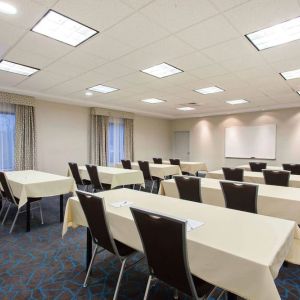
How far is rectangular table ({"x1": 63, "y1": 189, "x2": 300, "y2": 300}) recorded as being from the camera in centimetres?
114

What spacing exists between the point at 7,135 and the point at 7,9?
445cm

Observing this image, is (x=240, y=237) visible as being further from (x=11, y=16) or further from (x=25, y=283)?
(x=11, y=16)

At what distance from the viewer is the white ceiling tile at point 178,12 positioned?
2199mm

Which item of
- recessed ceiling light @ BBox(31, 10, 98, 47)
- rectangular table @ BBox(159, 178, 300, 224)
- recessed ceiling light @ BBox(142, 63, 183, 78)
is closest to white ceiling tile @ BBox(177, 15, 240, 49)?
recessed ceiling light @ BBox(142, 63, 183, 78)

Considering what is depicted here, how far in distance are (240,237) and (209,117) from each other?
8835 mm

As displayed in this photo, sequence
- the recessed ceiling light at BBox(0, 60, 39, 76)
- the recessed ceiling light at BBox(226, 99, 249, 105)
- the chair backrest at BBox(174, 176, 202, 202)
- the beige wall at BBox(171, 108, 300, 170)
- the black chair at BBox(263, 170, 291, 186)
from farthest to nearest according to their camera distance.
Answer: the beige wall at BBox(171, 108, 300, 170), the recessed ceiling light at BBox(226, 99, 249, 105), the recessed ceiling light at BBox(0, 60, 39, 76), the black chair at BBox(263, 170, 291, 186), the chair backrest at BBox(174, 176, 202, 202)

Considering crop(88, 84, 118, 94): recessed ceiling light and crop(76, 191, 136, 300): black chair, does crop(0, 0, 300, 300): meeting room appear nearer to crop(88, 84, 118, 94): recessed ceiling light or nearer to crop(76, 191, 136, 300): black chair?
crop(76, 191, 136, 300): black chair

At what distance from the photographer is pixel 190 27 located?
8.65ft

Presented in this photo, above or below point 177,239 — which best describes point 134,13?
above

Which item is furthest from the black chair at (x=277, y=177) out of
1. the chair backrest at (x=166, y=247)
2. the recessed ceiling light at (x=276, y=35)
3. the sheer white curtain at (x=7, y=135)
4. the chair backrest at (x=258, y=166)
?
the sheer white curtain at (x=7, y=135)

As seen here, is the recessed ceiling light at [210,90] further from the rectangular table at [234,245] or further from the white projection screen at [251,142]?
the rectangular table at [234,245]

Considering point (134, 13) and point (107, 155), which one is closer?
point (134, 13)

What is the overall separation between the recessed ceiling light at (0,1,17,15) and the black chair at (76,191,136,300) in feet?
6.59

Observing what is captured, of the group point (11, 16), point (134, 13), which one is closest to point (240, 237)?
point (134, 13)
